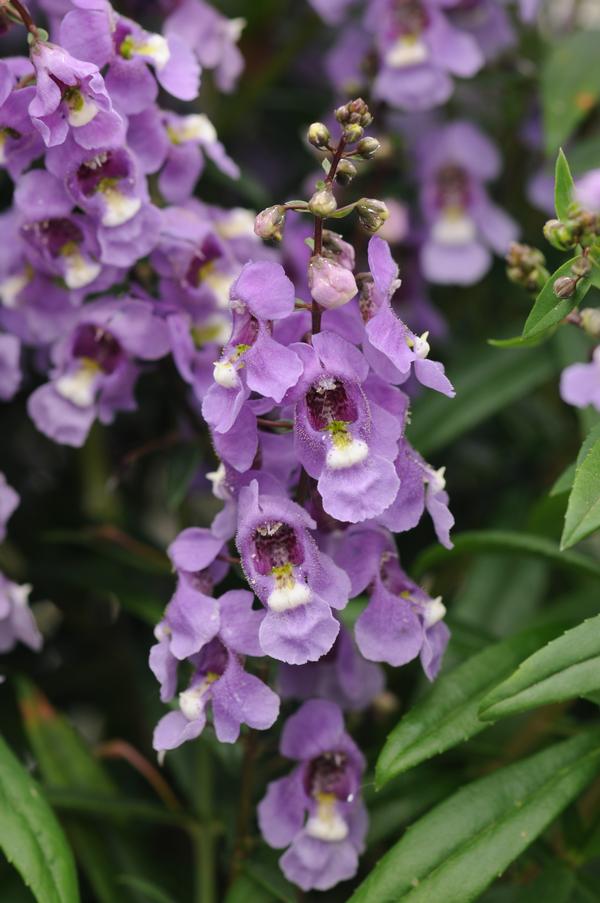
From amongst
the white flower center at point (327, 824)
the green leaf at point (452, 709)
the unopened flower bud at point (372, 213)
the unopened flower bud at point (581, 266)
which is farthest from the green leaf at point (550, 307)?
the white flower center at point (327, 824)

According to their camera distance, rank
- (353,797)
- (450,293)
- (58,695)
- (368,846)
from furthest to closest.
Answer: (450,293), (58,695), (368,846), (353,797)

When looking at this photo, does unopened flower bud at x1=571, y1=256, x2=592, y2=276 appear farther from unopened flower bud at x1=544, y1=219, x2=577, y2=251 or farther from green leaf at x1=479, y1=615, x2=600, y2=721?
green leaf at x1=479, y1=615, x2=600, y2=721

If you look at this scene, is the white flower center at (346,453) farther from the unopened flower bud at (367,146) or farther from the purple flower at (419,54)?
the purple flower at (419,54)

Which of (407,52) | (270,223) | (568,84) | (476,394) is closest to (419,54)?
(407,52)

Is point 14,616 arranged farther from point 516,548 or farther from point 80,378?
point 516,548

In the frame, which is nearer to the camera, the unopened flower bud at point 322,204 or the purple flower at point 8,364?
the unopened flower bud at point 322,204

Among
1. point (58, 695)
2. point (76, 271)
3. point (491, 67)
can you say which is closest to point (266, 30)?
point (491, 67)

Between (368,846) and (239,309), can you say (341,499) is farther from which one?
(368,846)
